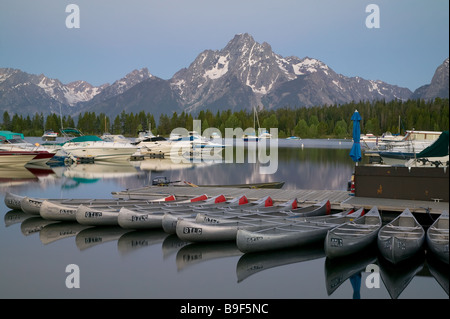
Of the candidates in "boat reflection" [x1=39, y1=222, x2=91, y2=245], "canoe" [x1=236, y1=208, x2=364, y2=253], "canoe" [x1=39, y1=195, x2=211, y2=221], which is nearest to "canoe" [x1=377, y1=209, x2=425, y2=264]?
"canoe" [x1=236, y1=208, x2=364, y2=253]

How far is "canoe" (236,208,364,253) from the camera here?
56.7 feet

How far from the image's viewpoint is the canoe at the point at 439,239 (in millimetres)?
15734

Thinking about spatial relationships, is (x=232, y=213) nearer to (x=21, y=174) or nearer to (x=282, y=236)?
(x=282, y=236)

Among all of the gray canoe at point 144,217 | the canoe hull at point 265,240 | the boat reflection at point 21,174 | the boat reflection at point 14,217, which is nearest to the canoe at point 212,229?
the canoe hull at point 265,240

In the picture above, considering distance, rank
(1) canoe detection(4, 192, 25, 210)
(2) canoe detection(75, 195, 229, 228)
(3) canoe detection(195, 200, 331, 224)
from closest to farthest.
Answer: (3) canoe detection(195, 200, 331, 224) < (2) canoe detection(75, 195, 229, 228) < (1) canoe detection(4, 192, 25, 210)

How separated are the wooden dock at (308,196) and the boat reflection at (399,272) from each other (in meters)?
3.59

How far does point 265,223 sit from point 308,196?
8.10m

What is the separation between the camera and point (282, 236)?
1747 centimetres

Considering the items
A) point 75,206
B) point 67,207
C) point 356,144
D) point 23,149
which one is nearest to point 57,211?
point 67,207

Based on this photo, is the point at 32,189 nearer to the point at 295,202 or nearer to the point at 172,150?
the point at 295,202

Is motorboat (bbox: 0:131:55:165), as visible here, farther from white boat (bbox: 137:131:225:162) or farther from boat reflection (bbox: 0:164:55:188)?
white boat (bbox: 137:131:225:162)

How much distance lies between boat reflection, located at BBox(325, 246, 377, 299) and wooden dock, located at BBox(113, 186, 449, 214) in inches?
140

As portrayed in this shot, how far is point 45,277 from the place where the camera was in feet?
54.7
